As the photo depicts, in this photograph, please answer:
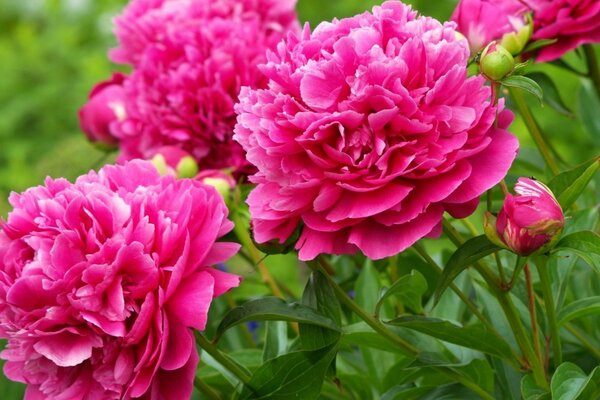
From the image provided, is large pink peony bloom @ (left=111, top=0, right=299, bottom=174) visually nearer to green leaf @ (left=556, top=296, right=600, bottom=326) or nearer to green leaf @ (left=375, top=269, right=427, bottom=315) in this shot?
green leaf @ (left=375, top=269, right=427, bottom=315)

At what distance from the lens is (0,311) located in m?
0.70

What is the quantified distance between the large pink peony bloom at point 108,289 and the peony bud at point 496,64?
7.7 inches

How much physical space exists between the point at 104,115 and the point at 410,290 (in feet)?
1.68

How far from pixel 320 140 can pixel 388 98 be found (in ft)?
0.16

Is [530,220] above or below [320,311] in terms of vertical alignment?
above

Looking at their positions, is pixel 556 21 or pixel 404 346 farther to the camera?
pixel 556 21

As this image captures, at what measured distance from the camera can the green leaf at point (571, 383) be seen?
2.18 feet

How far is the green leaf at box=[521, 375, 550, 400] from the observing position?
27.7 inches

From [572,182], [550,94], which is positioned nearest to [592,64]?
[550,94]

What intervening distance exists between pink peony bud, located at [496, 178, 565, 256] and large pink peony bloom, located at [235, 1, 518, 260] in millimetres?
21

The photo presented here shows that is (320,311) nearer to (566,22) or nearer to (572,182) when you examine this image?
(572,182)

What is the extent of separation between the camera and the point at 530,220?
24.7 inches

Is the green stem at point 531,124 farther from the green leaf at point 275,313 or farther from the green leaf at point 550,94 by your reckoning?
the green leaf at point 275,313

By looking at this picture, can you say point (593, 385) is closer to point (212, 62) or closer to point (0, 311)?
point (0, 311)
